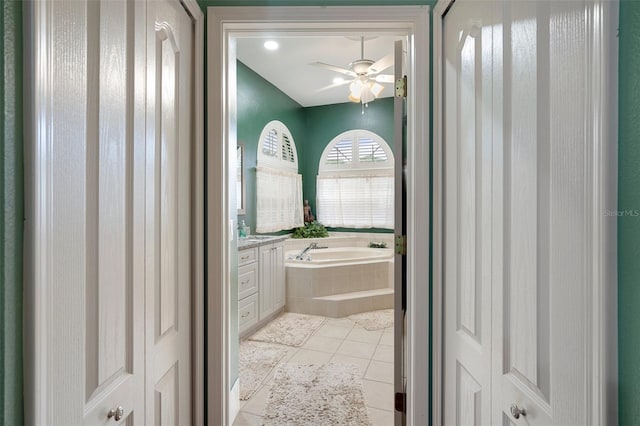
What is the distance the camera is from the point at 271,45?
3.70m

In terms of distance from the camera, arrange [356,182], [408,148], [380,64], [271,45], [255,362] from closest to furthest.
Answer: [408,148]
[255,362]
[380,64]
[271,45]
[356,182]

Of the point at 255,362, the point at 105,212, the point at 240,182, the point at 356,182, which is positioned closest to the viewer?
the point at 105,212

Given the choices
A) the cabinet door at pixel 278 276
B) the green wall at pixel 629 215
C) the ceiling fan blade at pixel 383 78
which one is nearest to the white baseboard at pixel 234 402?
the cabinet door at pixel 278 276

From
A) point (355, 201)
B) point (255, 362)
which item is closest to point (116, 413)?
point (255, 362)

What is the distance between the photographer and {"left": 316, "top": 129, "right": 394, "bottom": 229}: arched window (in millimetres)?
5684

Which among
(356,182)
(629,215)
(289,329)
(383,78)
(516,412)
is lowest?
(289,329)

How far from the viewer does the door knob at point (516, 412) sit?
0.86m

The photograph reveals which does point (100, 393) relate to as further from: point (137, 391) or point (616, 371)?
point (616, 371)

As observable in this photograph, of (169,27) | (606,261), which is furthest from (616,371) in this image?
(169,27)

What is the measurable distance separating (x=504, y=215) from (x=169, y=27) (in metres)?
1.26

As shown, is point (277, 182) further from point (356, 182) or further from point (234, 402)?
point (234, 402)

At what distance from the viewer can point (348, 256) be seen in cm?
551

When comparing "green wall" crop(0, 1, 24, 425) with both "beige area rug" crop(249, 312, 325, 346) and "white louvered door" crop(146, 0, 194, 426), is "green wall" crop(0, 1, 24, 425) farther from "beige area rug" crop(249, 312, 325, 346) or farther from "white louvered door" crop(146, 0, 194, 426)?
"beige area rug" crop(249, 312, 325, 346)

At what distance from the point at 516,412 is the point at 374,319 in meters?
3.16
